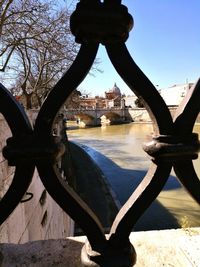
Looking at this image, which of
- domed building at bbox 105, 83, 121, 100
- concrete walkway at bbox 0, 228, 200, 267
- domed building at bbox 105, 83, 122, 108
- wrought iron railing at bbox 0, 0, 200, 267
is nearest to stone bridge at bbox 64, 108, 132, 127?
domed building at bbox 105, 83, 122, 108

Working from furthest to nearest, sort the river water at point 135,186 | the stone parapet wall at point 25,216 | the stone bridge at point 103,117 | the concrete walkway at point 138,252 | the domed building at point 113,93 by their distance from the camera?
the domed building at point 113,93, the stone bridge at point 103,117, the river water at point 135,186, the stone parapet wall at point 25,216, the concrete walkway at point 138,252

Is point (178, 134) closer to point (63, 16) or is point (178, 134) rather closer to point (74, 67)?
point (74, 67)

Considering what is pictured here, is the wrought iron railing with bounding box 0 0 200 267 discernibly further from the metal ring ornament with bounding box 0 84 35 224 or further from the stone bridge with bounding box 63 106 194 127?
the stone bridge with bounding box 63 106 194 127

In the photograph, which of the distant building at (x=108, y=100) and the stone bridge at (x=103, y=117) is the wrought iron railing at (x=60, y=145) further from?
the distant building at (x=108, y=100)

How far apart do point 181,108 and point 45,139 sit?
345mm

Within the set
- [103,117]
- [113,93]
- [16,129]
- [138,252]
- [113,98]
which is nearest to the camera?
[16,129]

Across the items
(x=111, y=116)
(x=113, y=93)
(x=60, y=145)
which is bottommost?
(x=111, y=116)

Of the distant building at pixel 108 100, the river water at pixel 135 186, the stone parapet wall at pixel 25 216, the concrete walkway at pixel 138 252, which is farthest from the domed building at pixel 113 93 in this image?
the concrete walkway at pixel 138 252

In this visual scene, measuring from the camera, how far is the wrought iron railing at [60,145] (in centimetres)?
62

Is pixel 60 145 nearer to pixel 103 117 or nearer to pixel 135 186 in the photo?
pixel 135 186

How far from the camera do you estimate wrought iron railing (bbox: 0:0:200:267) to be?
62 cm

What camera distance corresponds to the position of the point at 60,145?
659mm

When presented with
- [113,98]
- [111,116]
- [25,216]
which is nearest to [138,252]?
[25,216]

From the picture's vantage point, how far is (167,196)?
12539 mm
